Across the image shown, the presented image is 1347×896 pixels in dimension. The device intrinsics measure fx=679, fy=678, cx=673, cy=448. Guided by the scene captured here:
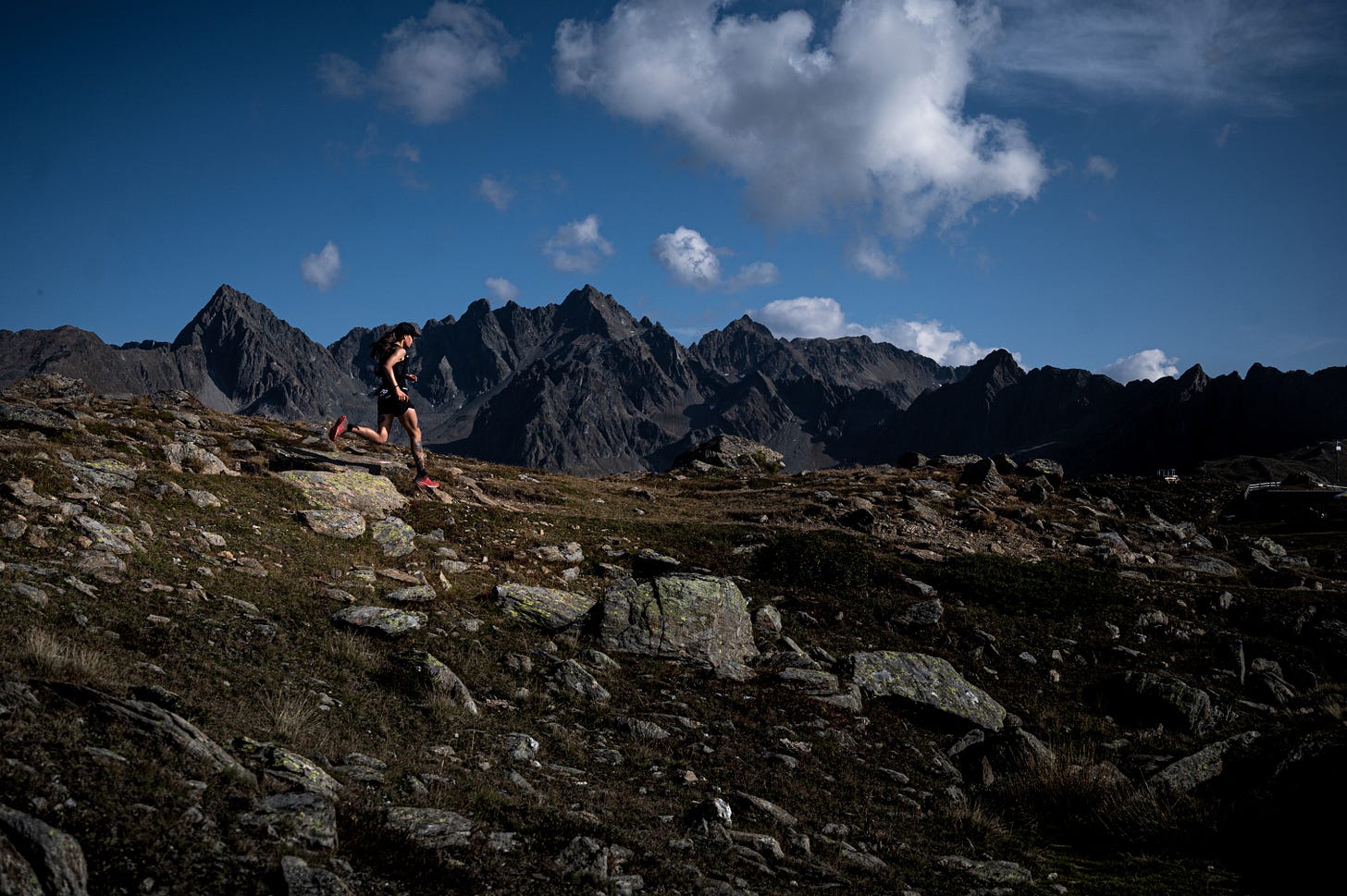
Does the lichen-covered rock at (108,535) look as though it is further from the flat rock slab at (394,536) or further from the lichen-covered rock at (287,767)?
the lichen-covered rock at (287,767)

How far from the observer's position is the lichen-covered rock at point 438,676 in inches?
368

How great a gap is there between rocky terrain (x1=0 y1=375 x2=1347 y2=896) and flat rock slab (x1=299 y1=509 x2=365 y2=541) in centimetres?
12

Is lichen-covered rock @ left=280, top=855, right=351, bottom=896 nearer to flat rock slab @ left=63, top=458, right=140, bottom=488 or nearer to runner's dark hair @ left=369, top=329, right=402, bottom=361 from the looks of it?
flat rock slab @ left=63, top=458, right=140, bottom=488

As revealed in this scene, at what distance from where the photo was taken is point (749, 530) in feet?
83.7

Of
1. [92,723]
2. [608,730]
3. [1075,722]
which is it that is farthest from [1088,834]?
[92,723]

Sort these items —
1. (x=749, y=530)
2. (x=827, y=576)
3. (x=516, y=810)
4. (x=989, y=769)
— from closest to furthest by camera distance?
(x=516, y=810) < (x=989, y=769) < (x=827, y=576) < (x=749, y=530)

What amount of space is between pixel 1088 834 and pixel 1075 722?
500cm

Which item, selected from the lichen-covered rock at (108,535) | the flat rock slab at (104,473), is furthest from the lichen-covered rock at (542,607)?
the flat rock slab at (104,473)

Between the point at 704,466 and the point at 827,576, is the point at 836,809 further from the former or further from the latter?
the point at 704,466

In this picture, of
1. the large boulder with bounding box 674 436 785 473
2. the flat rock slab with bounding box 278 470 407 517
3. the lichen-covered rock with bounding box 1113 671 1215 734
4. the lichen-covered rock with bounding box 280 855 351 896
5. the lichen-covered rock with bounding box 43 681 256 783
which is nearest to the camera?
the lichen-covered rock with bounding box 280 855 351 896

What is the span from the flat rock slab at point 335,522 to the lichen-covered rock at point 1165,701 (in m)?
17.4

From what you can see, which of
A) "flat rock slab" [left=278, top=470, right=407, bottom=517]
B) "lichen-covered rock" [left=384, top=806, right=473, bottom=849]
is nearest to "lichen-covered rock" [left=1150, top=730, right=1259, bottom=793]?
"lichen-covered rock" [left=384, top=806, right=473, bottom=849]

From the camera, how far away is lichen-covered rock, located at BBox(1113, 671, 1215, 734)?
13.1m

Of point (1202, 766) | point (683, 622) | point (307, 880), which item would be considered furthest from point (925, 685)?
point (307, 880)
